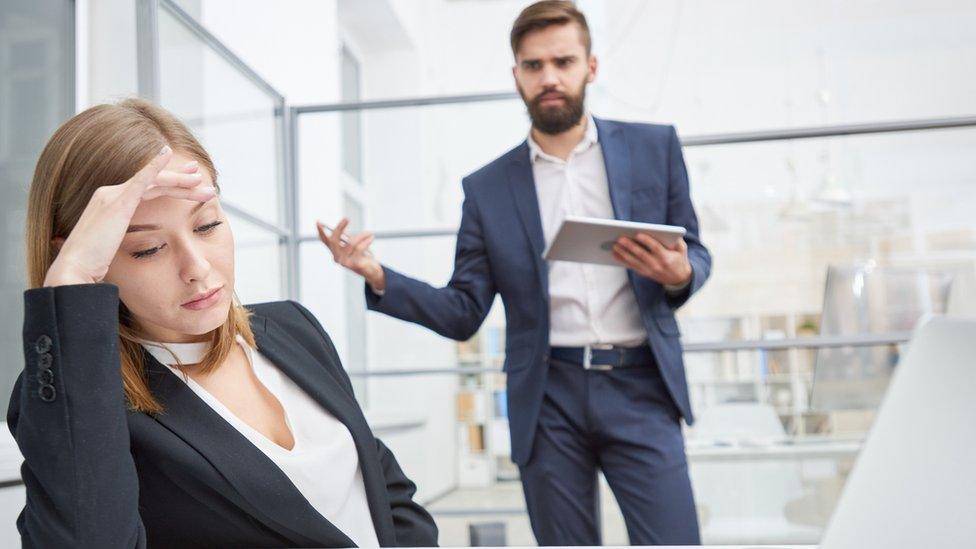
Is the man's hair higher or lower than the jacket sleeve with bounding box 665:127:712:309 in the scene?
higher

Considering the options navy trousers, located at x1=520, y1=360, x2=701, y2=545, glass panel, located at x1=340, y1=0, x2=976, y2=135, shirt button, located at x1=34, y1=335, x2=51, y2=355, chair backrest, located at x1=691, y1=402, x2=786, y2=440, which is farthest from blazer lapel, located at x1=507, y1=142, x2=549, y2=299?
glass panel, located at x1=340, y1=0, x2=976, y2=135

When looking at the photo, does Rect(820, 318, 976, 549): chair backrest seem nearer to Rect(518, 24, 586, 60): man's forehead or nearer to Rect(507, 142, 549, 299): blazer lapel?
Rect(507, 142, 549, 299): blazer lapel

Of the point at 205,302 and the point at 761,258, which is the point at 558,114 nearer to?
the point at 205,302

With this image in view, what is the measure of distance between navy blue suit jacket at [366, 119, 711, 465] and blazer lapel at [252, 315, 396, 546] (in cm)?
71

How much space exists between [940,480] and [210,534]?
66 centimetres

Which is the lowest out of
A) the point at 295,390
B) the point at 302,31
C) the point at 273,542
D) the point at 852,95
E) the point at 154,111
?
the point at 273,542

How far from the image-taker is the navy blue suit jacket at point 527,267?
1.76 m

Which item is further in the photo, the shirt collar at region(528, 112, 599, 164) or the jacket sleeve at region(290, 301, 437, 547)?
the shirt collar at region(528, 112, 599, 164)

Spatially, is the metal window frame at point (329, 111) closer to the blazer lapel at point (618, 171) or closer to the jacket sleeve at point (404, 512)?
the blazer lapel at point (618, 171)

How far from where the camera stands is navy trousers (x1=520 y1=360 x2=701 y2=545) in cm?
172

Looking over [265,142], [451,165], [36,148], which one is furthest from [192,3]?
[36,148]

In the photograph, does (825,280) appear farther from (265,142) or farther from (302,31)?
(302,31)

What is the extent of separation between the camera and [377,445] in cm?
115

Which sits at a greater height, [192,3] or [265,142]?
[192,3]
